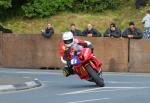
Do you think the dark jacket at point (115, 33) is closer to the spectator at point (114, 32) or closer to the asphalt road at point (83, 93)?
the spectator at point (114, 32)

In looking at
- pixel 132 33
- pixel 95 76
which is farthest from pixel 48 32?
pixel 95 76

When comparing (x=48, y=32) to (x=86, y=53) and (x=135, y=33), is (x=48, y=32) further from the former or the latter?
(x=86, y=53)

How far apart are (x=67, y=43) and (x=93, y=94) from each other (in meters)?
2.71

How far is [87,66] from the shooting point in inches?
786

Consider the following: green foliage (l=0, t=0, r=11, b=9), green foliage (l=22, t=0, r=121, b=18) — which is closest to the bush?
green foliage (l=22, t=0, r=121, b=18)

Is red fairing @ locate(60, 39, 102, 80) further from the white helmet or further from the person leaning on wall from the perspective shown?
the person leaning on wall

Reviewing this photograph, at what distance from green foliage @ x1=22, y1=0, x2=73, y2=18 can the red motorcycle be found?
20382 mm

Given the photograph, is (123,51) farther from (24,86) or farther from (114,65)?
(24,86)

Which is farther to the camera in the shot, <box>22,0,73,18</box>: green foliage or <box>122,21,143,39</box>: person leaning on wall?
<box>22,0,73,18</box>: green foliage

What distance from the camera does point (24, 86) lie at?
20.4 metres

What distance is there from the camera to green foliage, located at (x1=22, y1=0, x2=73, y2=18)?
133 feet

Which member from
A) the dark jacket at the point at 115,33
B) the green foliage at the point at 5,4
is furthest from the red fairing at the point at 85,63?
the green foliage at the point at 5,4

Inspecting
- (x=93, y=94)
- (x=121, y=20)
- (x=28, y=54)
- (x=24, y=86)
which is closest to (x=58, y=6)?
(x=121, y=20)

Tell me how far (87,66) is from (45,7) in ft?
68.8
